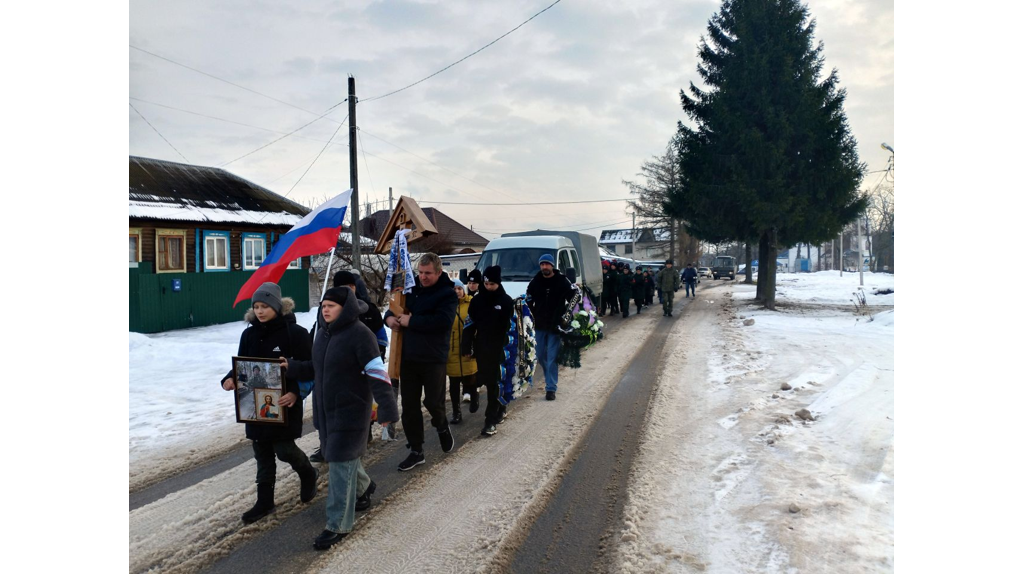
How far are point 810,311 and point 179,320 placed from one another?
18682 mm

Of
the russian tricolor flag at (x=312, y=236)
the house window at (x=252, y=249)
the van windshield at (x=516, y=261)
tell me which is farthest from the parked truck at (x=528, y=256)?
the house window at (x=252, y=249)

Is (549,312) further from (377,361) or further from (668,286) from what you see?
(668,286)

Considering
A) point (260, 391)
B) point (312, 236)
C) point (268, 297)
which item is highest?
point (312, 236)

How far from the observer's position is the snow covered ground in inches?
144

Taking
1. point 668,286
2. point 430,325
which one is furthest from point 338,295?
point 668,286

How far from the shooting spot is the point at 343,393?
3.93 metres

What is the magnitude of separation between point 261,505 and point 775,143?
1916 cm

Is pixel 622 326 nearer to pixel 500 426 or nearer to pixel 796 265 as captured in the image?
pixel 500 426

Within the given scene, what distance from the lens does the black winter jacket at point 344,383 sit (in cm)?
392

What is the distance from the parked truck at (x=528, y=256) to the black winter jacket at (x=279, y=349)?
5.86 meters

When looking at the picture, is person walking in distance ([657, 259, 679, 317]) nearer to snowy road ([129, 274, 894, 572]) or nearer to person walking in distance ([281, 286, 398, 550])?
snowy road ([129, 274, 894, 572])

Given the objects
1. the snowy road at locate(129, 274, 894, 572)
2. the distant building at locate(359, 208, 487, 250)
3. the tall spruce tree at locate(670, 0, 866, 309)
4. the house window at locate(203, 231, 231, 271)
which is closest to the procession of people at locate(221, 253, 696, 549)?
the snowy road at locate(129, 274, 894, 572)

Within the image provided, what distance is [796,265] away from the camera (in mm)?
83812

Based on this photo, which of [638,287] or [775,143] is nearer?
[775,143]
